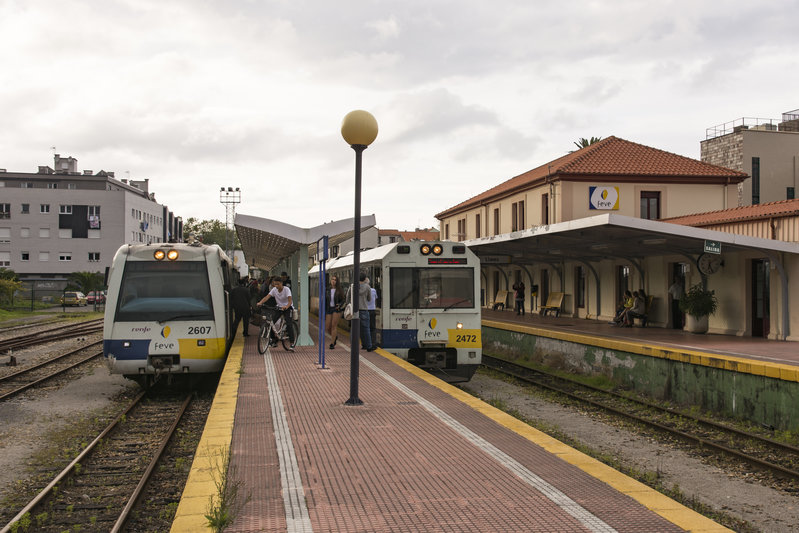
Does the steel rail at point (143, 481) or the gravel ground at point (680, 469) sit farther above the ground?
the steel rail at point (143, 481)

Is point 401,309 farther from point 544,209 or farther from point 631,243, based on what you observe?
point 544,209

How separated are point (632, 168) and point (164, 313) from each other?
25845 mm

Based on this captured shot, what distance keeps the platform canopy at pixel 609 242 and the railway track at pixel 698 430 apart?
362cm

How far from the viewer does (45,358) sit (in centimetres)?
1917

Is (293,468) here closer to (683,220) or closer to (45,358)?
(45,358)

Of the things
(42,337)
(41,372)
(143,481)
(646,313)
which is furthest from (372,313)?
(42,337)

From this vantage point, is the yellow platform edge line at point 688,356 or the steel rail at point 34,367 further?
the steel rail at point 34,367

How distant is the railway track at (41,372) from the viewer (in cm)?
1351

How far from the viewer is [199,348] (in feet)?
41.2

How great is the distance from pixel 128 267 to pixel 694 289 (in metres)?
14.3

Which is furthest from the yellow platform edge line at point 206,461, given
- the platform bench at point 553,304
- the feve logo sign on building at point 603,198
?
the feve logo sign on building at point 603,198

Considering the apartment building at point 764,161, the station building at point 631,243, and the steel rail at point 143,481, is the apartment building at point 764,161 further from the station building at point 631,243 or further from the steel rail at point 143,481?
the steel rail at point 143,481

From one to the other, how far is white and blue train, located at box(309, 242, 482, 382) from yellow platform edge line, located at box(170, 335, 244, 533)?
4330 millimetres

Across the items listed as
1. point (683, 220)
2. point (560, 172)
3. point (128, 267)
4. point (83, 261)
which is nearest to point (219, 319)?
point (128, 267)
